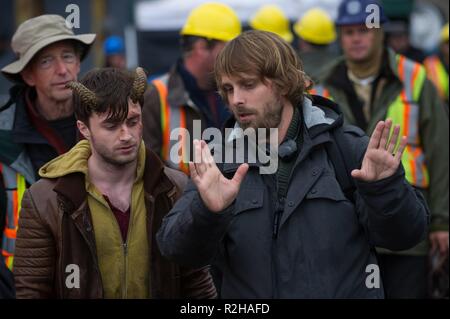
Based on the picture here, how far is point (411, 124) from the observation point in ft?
→ 22.6

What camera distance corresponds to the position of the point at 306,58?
9.73 meters

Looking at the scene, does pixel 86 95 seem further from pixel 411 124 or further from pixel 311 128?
pixel 411 124


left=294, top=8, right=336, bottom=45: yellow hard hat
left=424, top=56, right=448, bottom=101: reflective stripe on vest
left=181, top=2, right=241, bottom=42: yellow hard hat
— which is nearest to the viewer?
left=181, top=2, right=241, bottom=42: yellow hard hat

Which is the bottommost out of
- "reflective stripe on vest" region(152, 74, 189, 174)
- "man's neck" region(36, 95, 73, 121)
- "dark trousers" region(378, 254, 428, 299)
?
"dark trousers" region(378, 254, 428, 299)

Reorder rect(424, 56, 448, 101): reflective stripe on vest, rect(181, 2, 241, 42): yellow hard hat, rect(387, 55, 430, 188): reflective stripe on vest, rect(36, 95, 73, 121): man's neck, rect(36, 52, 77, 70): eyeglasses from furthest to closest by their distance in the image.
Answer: rect(424, 56, 448, 101): reflective stripe on vest, rect(181, 2, 241, 42): yellow hard hat, rect(387, 55, 430, 188): reflective stripe on vest, rect(36, 52, 77, 70): eyeglasses, rect(36, 95, 73, 121): man's neck

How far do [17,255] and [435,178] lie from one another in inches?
127

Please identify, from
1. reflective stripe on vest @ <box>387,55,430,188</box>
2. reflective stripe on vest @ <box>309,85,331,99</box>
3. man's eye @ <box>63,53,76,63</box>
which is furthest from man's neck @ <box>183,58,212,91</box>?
man's eye @ <box>63,53,76,63</box>

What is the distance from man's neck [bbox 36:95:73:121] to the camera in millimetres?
5703

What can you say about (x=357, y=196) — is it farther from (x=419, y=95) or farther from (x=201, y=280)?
(x=419, y=95)

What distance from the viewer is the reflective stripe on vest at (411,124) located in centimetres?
687

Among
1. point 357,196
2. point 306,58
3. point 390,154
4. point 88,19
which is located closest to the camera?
point 390,154

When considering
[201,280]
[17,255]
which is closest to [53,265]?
[17,255]

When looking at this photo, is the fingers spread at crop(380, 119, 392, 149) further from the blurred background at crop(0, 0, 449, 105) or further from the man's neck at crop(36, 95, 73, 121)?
the blurred background at crop(0, 0, 449, 105)

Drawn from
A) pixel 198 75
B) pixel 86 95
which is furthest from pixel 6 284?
pixel 198 75
